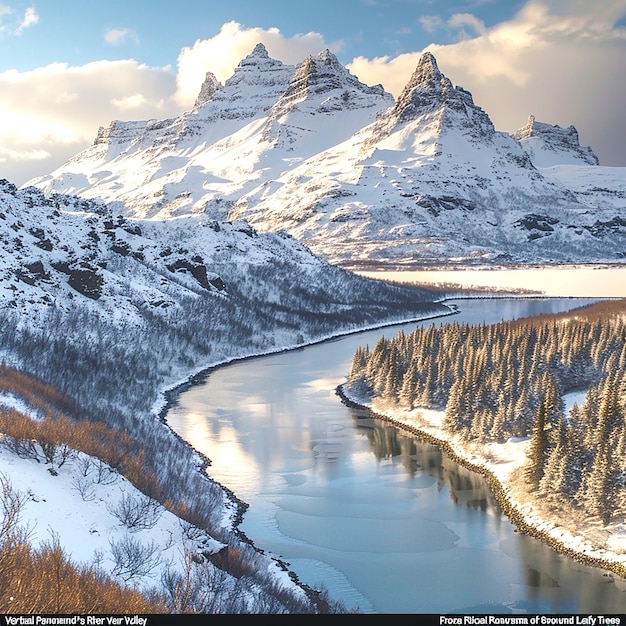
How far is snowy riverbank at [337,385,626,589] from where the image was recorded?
131 feet

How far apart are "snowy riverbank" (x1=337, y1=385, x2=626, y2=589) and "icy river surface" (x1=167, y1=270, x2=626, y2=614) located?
35.1 inches

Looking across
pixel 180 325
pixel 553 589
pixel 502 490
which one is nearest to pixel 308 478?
pixel 502 490

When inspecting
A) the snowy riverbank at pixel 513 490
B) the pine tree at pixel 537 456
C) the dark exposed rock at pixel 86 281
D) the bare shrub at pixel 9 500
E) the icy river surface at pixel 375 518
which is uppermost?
the dark exposed rock at pixel 86 281

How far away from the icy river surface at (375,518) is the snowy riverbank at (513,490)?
2.93 feet

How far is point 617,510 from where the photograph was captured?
41719 millimetres

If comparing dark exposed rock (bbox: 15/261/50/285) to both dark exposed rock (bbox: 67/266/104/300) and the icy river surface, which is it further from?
the icy river surface

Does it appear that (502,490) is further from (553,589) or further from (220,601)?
(220,601)

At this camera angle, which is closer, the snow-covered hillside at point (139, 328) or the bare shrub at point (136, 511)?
the bare shrub at point (136, 511)

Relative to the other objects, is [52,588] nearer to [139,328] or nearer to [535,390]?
[535,390]

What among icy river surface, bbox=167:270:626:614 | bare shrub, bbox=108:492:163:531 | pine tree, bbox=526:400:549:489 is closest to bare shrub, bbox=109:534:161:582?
bare shrub, bbox=108:492:163:531

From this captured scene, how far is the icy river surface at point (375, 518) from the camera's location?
36750mm

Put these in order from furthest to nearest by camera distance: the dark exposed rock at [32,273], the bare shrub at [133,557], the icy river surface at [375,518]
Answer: the dark exposed rock at [32,273]
the icy river surface at [375,518]
the bare shrub at [133,557]

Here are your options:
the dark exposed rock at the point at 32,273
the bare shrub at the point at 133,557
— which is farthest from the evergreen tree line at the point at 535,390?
the dark exposed rock at the point at 32,273

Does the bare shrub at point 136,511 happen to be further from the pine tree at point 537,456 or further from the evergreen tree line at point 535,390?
the pine tree at point 537,456
